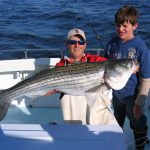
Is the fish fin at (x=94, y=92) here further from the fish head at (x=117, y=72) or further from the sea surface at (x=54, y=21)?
the sea surface at (x=54, y=21)

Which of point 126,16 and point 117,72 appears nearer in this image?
point 117,72

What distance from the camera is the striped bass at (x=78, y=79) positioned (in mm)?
3377

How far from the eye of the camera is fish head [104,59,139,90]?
336cm

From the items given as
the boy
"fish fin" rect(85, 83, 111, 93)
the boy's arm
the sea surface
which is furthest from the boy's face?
the sea surface

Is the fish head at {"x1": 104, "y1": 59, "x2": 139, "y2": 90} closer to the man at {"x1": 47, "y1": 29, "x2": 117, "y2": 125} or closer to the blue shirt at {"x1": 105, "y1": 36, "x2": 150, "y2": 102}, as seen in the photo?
the blue shirt at {"x1": 105, "y1": 36, "x2": 150, "y2": 102}

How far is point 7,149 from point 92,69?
1.15 metres

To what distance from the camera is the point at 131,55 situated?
3.64 meters

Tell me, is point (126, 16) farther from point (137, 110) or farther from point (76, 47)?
point (137, 110)

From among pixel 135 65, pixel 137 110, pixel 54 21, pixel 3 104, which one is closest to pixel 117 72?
pixel 135 65

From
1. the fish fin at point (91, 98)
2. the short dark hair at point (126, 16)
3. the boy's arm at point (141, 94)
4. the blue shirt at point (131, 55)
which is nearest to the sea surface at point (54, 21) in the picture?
the blue shirt at point (131, 55)

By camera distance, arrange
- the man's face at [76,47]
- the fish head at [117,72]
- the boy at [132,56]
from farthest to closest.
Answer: the man's face at [76,47] < the boy at [132,56] < the fish head at [117,72]

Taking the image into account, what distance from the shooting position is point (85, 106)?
12.4 feet

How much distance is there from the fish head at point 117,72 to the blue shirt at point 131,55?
0.21 metres

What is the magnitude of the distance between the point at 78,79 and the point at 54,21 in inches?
506
